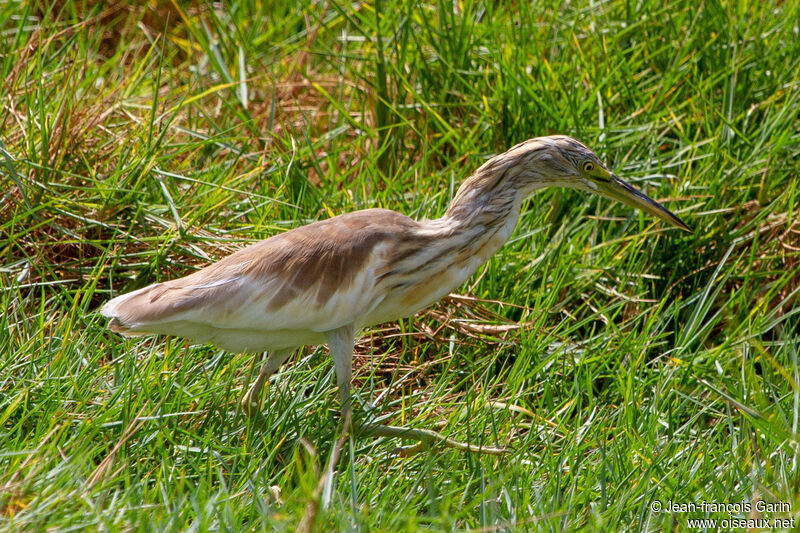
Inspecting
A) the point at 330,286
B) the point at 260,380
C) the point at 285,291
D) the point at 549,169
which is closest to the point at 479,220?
the point at 549,169

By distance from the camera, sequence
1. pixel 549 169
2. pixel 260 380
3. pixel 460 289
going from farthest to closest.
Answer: pixel 460 289 → pixel 549 169 → pixel 260 380

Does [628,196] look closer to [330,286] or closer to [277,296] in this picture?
[330,286]

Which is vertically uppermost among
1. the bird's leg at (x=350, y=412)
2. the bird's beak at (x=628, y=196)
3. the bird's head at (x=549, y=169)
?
the bird's head at (x=549, y=169)

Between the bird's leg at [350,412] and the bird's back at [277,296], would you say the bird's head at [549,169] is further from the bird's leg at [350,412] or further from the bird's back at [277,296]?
the bird's leg at [350,412]

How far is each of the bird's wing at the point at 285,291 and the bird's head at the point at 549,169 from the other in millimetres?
495

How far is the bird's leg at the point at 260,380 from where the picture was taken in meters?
3.76

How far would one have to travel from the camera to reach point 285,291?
3.70 meters

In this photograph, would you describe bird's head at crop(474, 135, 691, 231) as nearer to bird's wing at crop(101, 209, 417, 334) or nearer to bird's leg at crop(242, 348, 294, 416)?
bird's wing at crop(101, 209, 417, 334)

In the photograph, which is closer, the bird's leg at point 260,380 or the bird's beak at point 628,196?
the bird's leg at point 260,380

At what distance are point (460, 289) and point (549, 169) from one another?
788 mm

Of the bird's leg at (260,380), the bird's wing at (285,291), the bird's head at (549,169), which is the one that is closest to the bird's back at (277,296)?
the bird's wing at (285,291)

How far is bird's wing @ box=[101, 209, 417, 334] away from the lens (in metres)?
3.64

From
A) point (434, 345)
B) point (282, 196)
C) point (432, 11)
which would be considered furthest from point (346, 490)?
point (432, 11)

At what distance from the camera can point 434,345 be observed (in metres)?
→ 4.49
